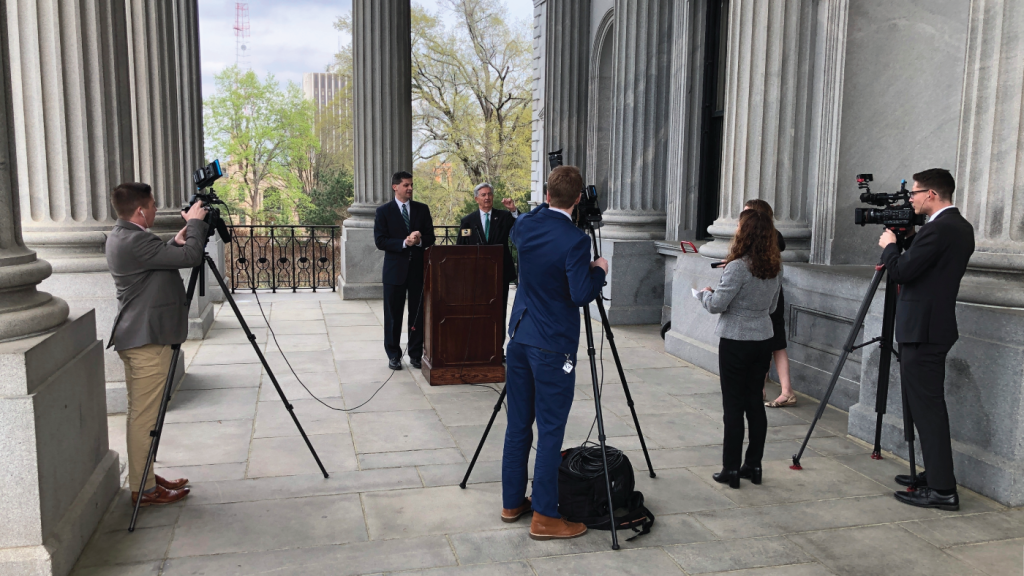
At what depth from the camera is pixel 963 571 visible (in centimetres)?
400

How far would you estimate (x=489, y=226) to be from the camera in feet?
26.9

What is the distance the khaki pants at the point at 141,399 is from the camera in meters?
4.63

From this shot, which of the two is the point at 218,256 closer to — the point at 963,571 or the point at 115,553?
the point at 115,553

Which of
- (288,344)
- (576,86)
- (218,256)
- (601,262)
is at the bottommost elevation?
(288,344)

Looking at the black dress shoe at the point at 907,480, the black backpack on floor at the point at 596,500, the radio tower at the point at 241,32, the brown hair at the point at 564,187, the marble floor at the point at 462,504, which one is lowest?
the marble floor at the point at 462,504

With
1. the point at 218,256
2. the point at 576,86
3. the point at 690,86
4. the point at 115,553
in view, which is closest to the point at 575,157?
the point at 576,86

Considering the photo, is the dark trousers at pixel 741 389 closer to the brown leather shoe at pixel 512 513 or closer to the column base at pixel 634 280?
the brown leather shoe at pixel 512 513

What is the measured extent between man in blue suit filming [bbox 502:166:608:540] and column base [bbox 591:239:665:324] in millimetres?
6949

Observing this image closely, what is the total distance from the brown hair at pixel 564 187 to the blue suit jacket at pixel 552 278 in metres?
0.07

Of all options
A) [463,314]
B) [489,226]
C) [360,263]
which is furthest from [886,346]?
[360,263]

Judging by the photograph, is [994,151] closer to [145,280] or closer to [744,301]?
[744,301]

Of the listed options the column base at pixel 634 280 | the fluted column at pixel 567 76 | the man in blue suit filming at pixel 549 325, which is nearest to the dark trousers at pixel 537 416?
the man in blue suit filming at pixel 549 325

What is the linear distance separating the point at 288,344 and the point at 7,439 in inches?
247

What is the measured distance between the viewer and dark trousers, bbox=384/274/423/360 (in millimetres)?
8492
